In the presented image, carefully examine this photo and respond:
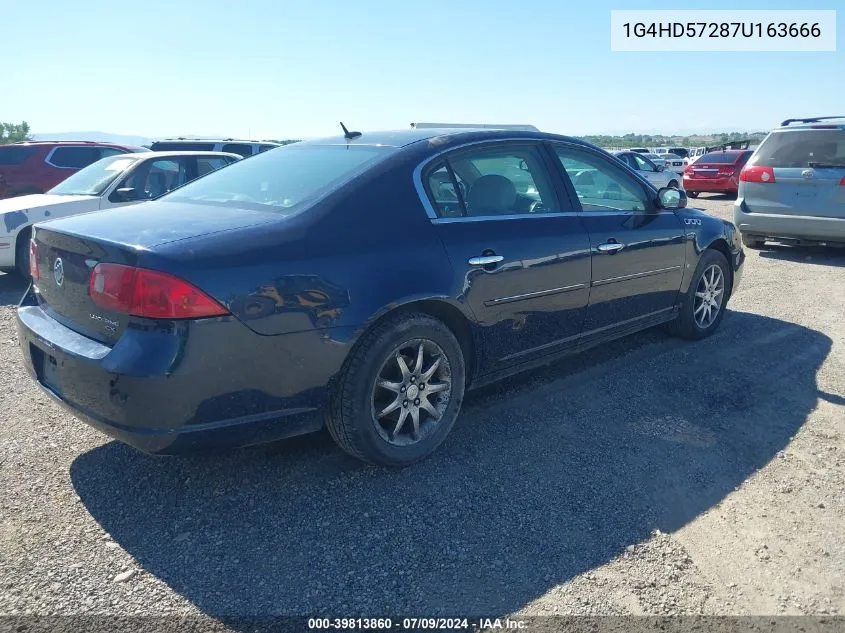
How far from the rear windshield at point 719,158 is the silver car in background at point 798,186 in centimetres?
1001

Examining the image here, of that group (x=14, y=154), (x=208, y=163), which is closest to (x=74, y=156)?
(x=14, y=154)

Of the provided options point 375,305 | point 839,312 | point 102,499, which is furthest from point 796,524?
point 839,312

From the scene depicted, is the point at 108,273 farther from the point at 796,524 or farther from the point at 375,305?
the point at 796,524

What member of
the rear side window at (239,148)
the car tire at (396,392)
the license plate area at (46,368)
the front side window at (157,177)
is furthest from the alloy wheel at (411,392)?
the rear side window at (239,148)

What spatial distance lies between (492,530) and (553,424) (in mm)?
1156

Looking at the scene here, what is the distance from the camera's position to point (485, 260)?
3590 mm

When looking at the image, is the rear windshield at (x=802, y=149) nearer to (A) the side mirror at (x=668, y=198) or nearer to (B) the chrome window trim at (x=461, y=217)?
(A) the side mirror at (x=668, y=198)

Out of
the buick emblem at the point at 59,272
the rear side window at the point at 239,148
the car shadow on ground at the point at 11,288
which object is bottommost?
the car shadow on ground at the point at 11,288

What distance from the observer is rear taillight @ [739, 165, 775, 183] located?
362 inches

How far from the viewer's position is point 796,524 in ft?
9.77

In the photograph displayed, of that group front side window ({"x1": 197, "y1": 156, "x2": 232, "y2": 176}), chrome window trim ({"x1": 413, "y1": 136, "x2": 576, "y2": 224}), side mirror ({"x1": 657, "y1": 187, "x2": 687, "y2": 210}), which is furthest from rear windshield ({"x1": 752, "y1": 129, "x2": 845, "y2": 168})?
front side window ({"x1": 197, "y1": 156, "x2": 232, "y2": 176})

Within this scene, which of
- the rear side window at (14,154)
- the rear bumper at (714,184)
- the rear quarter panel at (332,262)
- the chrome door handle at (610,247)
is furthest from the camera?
the rear bumper at (714,184)

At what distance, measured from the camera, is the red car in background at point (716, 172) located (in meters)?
18.9

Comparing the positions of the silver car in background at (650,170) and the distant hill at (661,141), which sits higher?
the distant hill at (661,141)
